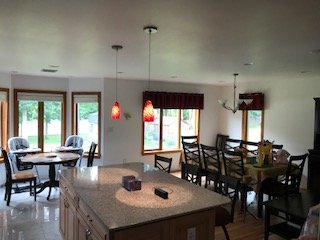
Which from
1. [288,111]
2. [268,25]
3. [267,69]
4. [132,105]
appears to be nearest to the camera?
[268,25]

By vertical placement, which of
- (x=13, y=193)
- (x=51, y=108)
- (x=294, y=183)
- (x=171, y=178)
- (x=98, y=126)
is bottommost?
(x=13, y=193)

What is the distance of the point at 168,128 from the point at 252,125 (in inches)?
89.0

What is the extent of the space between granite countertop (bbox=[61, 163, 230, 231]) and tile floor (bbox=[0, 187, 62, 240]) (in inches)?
40.8

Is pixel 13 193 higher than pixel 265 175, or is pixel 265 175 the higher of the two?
pixel 265 175

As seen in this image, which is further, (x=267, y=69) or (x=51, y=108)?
(x=51, y=108)

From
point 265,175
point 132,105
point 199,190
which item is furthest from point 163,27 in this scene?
point 132,105

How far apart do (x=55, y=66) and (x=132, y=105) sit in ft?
7.85

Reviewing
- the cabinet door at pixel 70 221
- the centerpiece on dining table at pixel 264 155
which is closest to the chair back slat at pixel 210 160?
the centerpiece on dining table at pixel 264 155

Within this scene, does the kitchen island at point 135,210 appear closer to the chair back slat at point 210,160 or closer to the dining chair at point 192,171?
the dining chair at point 192,171

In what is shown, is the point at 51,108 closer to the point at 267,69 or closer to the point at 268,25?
the point at 267,69

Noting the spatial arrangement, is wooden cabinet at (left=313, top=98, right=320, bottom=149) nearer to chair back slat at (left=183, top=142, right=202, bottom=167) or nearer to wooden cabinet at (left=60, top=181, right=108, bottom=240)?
chair back slat at (left=183, top=142, right=202, bottom=167)

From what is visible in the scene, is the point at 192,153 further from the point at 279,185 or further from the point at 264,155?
the point at 279,185

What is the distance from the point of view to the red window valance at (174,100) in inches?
278

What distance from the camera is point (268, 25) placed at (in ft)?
8.00
